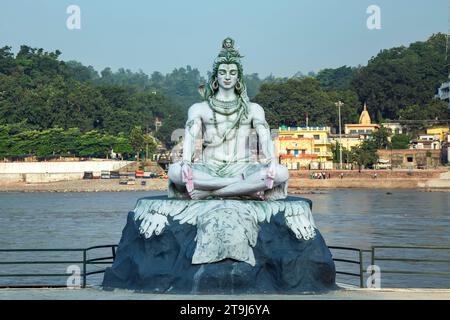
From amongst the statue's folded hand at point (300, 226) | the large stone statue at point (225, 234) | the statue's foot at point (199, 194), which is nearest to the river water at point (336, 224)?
the large stone statue at point (225, 234)

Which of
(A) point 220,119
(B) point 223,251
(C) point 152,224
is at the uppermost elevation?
(A) point 220,119

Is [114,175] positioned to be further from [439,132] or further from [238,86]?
[238,86]

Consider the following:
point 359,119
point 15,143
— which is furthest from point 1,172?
point 359,119

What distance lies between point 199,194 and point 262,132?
1799 mm

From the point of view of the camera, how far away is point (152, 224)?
63.9 feet

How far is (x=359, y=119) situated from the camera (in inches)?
5571

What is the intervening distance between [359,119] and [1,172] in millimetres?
43692

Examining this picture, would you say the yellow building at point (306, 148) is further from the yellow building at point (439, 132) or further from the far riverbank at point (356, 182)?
the yellow building at point (439, 132)

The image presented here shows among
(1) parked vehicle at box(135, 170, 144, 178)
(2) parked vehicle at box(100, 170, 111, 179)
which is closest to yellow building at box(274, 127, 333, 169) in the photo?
(1) parked vehicle at box(135, 170, 144, 178)

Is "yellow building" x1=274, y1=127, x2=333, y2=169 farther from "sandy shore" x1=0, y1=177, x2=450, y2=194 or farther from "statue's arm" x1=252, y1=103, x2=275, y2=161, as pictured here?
"statue's arm" x1=252, y1=103, x2=275, y2=161

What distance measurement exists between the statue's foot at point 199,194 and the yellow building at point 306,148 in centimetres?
9832

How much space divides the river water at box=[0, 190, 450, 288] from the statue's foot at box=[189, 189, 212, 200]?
39.3 ft

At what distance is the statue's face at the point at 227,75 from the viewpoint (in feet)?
68.2

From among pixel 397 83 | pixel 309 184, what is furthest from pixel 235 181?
pixel 397 83
